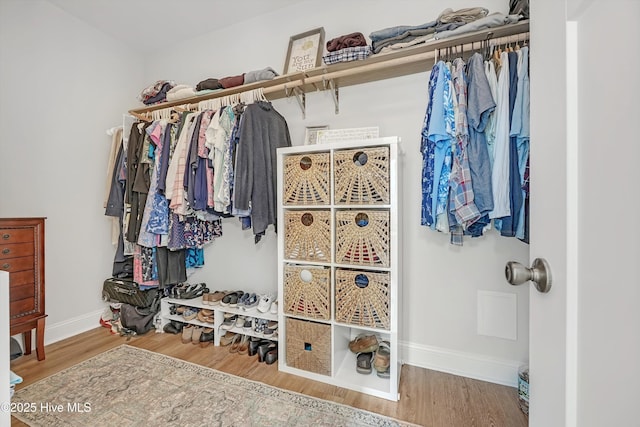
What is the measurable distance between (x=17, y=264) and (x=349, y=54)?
2.40 meters

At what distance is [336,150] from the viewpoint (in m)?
1.62

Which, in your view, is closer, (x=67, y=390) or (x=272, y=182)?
(x=67, y=390)

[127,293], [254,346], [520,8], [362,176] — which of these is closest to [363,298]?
[362,176]

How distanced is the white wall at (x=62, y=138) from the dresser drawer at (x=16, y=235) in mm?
354

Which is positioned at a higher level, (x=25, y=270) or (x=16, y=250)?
(x=16, y=250)

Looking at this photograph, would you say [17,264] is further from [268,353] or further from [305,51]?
[305,51]

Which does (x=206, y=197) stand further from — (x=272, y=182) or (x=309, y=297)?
(x=309, y=297)

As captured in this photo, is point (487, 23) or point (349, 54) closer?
point (487, 23)

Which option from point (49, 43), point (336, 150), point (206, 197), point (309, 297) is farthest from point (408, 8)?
point (49, 43)

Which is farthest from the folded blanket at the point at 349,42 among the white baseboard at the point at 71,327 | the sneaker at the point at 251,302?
the white baseboard at the point at 71,327

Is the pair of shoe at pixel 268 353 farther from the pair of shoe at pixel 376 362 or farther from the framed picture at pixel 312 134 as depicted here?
the framed picture at pixel 312 134

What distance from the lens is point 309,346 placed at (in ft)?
5.56

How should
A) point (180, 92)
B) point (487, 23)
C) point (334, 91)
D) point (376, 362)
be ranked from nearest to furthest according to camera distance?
1. point (487, 23)
2. point (376, 362)
3. point (334, 91)
4. point (180, 92)

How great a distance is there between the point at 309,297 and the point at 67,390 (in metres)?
1.43
